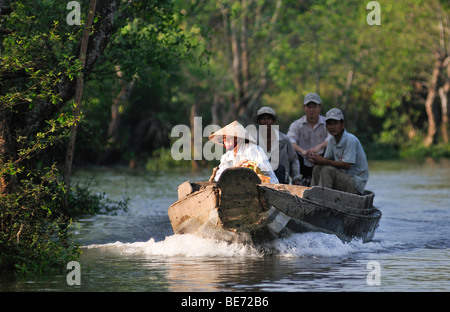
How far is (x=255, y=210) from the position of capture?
8852 mm

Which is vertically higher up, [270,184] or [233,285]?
[270,184]

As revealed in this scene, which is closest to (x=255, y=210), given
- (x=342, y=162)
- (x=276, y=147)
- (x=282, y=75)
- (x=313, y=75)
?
(x=342, y=162)

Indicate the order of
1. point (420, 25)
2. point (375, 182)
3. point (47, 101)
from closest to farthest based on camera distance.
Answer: point (47, 101) < point (375, 182) < point (420, 25)

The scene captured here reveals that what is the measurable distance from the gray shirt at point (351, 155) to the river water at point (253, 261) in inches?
34.5

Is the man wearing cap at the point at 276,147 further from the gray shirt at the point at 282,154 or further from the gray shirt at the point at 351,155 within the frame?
the gray shirt at the point at 351,155

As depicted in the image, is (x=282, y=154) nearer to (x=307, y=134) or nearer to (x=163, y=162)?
(x=307, y=134)

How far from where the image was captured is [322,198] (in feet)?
31.8

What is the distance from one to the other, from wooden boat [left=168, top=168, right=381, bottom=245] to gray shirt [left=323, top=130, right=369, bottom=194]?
0.40 meters

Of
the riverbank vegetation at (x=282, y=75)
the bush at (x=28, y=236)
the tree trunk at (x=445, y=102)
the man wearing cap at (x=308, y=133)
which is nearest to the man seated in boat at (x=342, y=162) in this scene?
the man wearing cap at (x=308, y=133)

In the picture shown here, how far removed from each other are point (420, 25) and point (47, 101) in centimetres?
2677

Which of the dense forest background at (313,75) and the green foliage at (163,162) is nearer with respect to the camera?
the green foliage at (163,162)

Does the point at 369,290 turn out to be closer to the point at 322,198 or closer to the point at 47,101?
Result: the point at 322,198

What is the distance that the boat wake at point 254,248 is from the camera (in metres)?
9.28
